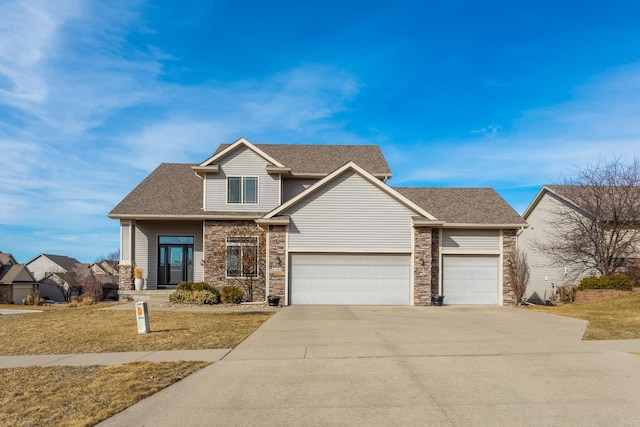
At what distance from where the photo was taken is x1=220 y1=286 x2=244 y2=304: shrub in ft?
69.1

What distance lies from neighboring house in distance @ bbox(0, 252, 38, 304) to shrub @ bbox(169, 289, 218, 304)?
3367 centimetres

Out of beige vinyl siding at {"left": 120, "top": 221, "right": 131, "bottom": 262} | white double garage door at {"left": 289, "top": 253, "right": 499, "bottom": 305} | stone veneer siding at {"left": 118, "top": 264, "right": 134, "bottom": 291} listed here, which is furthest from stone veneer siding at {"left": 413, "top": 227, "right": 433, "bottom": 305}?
beige vinyl siding at {"left": 120, "top": 221, "right": 131, "bottom": 262}

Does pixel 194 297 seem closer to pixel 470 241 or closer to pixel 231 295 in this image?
pixel 231 295

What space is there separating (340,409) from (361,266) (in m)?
14.5

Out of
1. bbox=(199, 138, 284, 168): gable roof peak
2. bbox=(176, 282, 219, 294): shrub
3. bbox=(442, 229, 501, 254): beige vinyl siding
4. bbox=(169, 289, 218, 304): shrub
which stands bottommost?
bbox=(169, 289, 218, 304): shrub

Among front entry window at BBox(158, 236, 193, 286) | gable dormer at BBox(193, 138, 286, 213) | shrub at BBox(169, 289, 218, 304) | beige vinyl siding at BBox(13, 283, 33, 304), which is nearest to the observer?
shrub at BBox(169, 289, 218, 304)

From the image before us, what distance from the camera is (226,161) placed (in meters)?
23.8

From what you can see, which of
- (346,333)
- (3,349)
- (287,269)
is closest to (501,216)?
(287,269)

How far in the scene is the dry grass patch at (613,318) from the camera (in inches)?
456

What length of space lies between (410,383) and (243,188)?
1786 centimetres

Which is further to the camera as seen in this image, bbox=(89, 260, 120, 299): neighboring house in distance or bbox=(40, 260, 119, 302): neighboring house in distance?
bbox=(40, 260, 119, 302): neighboring house in distance

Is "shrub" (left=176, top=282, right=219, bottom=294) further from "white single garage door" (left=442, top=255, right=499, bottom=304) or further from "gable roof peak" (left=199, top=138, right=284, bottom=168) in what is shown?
"white single garage door" (left=442, top=255, right=499, bottom=304)

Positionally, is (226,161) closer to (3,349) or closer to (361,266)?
(361,266)

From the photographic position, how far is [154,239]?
2478cm
